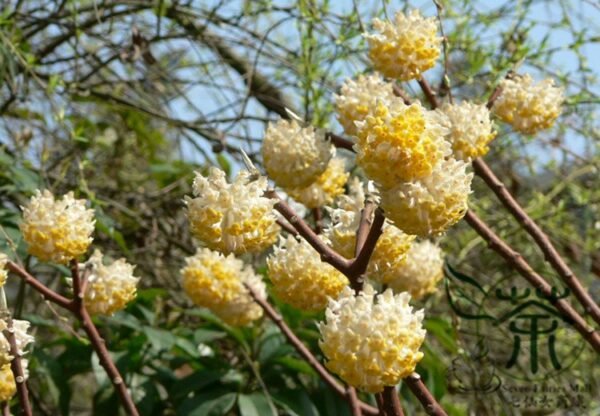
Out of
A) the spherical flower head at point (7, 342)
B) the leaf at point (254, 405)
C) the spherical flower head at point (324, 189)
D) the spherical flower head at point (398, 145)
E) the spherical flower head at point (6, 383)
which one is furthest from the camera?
the leaf at point (254, 405)

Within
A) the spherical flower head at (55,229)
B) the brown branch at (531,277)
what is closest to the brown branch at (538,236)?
the brown branch at (531,277)

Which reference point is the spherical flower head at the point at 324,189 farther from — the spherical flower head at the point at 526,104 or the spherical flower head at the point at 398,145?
the spherical flower head at the point at 398,145

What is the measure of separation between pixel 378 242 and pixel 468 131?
184mm

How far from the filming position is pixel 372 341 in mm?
762

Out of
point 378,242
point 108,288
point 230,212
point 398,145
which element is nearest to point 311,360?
point 108,288

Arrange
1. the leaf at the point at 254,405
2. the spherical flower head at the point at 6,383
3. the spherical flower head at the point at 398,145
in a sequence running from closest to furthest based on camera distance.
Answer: the spherical flower head at the point at 398,145 < the spherical flower head at the point at 6,383 < the leaf at the point at 254,405

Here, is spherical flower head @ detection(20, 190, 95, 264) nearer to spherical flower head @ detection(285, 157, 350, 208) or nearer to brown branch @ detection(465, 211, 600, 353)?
spherical flower head @ detection(285, 157, 350, 208)

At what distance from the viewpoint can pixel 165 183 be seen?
8.43 ft

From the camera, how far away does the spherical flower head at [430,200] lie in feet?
2.50

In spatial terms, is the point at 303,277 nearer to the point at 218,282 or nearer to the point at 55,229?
the point at 55,229

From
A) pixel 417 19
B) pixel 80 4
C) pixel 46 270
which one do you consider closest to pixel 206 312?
pixel 46 270

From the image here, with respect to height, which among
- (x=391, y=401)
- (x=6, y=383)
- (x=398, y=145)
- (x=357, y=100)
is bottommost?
(x=391, y=401)

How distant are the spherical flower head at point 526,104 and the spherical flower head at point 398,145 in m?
0.45

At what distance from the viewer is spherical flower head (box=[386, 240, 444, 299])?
1.35 m
